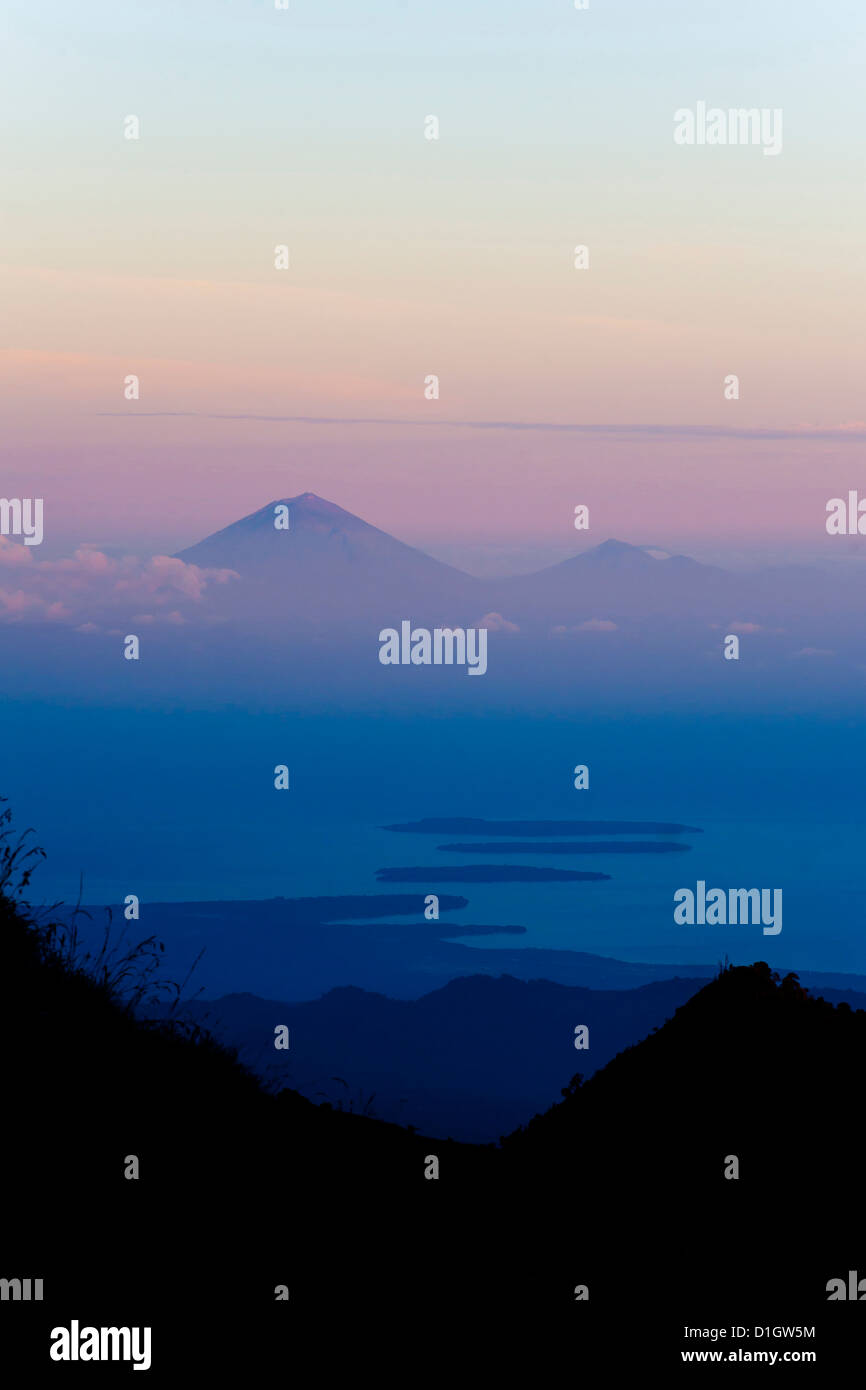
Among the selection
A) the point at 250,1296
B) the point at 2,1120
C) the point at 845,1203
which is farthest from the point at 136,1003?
the point at 845,1203

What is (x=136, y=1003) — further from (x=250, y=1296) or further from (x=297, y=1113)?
(x=250, y=1296)

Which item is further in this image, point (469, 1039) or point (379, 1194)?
point (469, 1039)

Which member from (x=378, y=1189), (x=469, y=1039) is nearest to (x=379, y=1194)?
(x=378, y=1189)

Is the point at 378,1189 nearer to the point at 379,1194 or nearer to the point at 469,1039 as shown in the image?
the point at 379,1194
